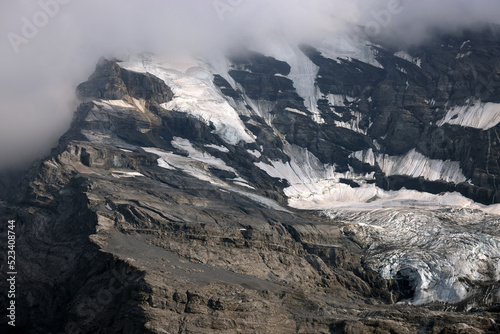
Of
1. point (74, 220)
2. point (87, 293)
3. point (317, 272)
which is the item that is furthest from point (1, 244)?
point (317, 272)

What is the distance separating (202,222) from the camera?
16562 cm

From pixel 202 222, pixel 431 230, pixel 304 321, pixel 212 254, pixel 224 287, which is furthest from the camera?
pixel 431 230

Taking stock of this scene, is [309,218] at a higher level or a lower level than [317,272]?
higher

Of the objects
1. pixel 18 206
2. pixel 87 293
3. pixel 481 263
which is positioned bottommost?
pixel 87 293

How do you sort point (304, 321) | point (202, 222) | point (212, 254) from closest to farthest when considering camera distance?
1. point (304, 321)
2. point (212, 254)
3. point (202, 222)

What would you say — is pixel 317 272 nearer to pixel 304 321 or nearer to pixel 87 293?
pixel 304 321

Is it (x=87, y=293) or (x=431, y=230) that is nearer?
(x=87, y=293)

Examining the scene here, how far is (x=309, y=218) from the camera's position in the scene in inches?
7810

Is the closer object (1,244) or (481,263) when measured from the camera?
(1,244)

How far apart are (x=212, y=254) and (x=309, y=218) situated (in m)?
52.3

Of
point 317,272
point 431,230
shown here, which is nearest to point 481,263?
point 431,230

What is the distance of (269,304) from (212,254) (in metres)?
33.7

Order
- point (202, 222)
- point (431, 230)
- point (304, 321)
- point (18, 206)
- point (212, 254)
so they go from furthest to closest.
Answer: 1. point (431, 230)
2. point (18, 206)
3. point (202, 222)
4. point (212, 254)
5. point (304, 321)

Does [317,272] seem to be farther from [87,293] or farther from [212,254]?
[87,293]
